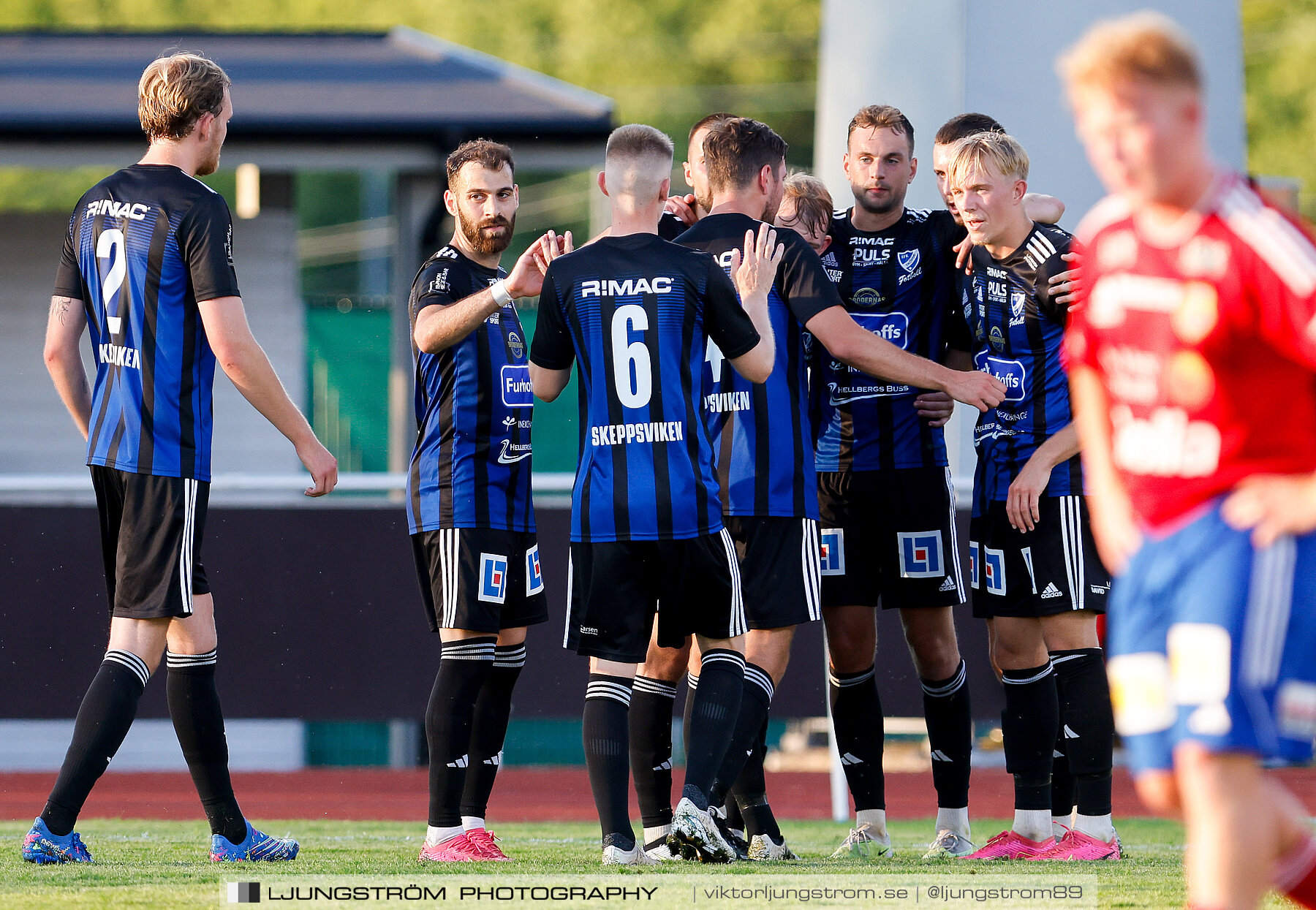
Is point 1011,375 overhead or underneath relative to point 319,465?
overhead

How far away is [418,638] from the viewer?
8.48 meters

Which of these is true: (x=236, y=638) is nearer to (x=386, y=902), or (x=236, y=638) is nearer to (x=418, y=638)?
(x=418, y=638)

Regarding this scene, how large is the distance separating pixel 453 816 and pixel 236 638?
3788mm

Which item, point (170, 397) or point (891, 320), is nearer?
point (170, 397)

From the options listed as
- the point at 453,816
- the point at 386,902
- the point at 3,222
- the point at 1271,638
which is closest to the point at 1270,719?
the point at 1271,638

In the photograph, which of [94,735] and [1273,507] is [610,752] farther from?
[1273,507]

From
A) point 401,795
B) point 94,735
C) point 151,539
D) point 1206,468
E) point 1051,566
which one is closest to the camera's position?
point 1206,468

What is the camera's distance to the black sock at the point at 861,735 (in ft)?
18.2

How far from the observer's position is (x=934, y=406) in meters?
5.49

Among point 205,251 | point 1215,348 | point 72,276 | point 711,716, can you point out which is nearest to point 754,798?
point 711,716

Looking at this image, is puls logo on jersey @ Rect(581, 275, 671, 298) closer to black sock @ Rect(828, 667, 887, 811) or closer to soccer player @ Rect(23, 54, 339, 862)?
soccer player @ Rect(23, 54, 339, 862)

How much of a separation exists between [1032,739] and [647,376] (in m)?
1.87

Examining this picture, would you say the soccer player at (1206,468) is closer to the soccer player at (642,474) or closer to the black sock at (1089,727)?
the soccer player at (642,474)

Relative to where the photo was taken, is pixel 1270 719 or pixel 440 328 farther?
pixel 440 328
